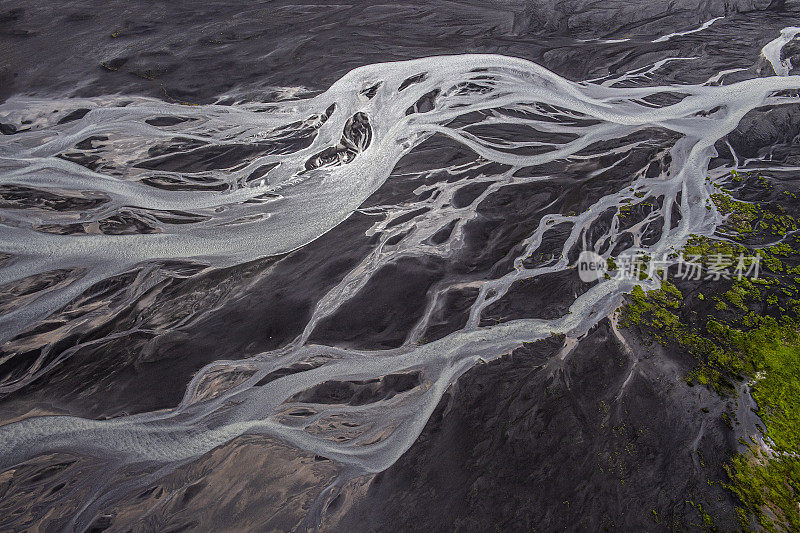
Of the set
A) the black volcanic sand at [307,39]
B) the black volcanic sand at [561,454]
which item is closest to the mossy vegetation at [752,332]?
the black volcanic sand at [561,454]

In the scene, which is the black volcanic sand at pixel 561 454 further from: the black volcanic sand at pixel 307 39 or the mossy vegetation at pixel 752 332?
the black volcanic sand at pixel 307 39

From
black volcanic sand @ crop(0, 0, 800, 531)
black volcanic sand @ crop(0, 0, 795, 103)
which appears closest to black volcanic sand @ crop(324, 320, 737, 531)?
black volcanic sand @ crop(0, 0, 800, 531)

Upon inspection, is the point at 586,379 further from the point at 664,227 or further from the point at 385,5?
the point at 385,5

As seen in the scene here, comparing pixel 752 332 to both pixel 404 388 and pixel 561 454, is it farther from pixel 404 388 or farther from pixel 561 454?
pixel 404 388

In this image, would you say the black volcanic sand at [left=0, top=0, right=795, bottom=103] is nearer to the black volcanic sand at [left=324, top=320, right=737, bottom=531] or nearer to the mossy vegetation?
the mossy vegetation

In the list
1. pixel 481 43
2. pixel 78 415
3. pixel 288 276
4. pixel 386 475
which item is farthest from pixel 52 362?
pixel 481 43

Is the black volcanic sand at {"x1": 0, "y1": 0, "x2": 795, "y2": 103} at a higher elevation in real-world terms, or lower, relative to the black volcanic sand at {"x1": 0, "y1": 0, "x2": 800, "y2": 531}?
higher

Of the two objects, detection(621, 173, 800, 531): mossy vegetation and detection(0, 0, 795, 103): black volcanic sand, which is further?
detection(0, 0, 795, 103): black volcanic sand

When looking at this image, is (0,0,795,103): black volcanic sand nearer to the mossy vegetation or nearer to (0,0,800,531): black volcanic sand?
(0,0,800,531): black volcanic sand
